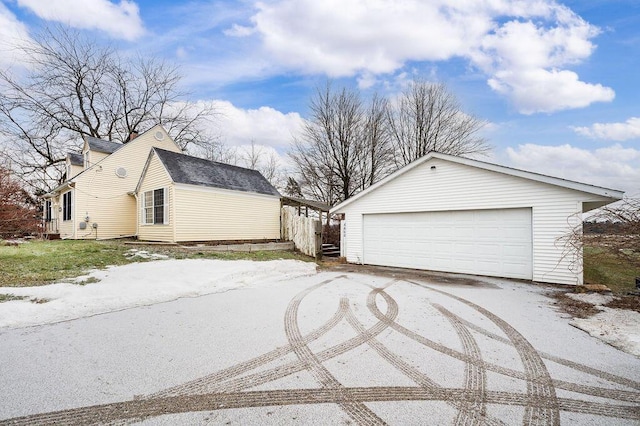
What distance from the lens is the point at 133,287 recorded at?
5.87 meters

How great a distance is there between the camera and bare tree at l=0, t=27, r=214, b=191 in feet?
59.8

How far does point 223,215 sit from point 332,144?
10.1 m

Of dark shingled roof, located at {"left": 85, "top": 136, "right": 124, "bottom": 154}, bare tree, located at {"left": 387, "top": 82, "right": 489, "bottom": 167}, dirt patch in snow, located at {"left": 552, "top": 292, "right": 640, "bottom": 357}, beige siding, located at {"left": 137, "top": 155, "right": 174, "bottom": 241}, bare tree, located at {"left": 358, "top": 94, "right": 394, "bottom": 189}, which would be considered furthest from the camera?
bare tree, located at {"left": 358, "top": 94, "right": 394, "bottom": 189}

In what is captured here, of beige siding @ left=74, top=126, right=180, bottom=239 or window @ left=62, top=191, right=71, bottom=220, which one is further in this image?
window @ left=62, top=191, right=71, bottom=220

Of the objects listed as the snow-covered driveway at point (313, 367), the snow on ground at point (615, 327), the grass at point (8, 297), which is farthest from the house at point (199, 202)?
the snow on ground at point (615, 327)

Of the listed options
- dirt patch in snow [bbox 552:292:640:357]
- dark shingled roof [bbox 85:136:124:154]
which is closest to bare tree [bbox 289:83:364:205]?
dark shingled roof [bbox 85:136:124:154]

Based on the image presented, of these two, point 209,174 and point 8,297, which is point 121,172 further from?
point 8,297

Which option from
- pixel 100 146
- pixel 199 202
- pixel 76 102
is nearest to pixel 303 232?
pixel 199 202

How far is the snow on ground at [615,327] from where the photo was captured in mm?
3604

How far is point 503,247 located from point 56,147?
→ 93.9 ft

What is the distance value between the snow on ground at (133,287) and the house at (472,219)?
3357 millimetres

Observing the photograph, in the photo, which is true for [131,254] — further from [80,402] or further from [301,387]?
[301,387]

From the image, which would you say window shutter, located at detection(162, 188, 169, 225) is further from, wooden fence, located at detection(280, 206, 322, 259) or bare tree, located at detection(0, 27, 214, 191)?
bare tree, located at detection(0, 27, 214, 191)

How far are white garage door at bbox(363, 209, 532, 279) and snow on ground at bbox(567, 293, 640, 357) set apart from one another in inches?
111
